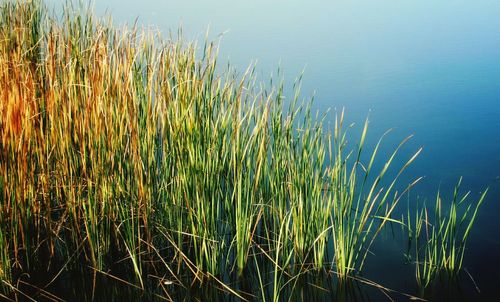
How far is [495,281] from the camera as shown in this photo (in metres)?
2.99

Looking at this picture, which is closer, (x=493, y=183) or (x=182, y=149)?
(x=182, y=149)

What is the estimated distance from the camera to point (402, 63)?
784 cm

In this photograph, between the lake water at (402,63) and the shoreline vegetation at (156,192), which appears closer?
the shoreline vegetation at (156,192)

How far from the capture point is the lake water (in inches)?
177

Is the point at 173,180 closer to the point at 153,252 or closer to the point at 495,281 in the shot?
the point at 153,252

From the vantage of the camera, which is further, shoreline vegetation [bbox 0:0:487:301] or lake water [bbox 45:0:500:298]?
lake water [bbox 45:0:500:298]

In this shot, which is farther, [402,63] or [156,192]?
[402,63]

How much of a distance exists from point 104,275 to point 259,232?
0.89m

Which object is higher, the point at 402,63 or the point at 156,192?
the point at 402,63

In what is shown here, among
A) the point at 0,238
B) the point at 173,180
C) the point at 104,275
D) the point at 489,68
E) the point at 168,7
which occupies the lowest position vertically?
the point at 104,275

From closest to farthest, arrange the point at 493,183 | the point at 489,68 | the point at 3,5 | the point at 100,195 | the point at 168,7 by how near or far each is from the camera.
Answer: the point at 100,195 < the point at 493,183 < the point at 3,5 < the point at 489,68 < the point at 168,7

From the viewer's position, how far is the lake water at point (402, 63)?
4496mm

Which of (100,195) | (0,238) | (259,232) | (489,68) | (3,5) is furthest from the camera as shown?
(489,68)

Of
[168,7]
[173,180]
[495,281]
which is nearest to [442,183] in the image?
[495,281]
